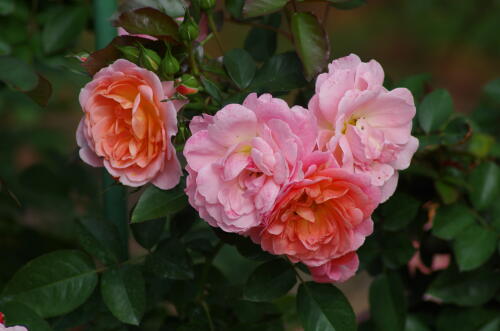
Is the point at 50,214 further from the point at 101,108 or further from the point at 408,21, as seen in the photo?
the point at 408,21

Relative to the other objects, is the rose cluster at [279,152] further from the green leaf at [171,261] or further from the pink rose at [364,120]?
the green leaf at [171,261]

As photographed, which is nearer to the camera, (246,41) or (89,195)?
(246,41)

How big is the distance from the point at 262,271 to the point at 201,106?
0.51ft

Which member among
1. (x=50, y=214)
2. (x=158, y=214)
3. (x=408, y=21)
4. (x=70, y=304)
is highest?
(x=158, y=214)

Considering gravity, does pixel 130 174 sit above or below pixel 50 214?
above

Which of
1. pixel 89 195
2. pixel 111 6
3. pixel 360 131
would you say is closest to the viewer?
pixel 360 131

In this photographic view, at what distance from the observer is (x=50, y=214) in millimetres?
1056

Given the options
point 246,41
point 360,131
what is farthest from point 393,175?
point 246,41

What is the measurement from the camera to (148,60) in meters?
0.53

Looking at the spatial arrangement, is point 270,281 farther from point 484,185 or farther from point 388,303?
point 484,185

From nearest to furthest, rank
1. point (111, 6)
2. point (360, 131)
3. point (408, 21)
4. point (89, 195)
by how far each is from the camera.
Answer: point (360, 131), point (111, 6), point (89, 195), point (408, 21)

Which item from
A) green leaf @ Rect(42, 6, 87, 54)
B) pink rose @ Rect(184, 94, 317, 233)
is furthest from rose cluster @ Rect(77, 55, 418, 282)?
green leaf @ Rect(42, 6, 87, 54)

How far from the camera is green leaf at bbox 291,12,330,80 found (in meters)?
0.55

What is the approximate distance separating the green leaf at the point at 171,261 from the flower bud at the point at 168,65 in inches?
7.1
